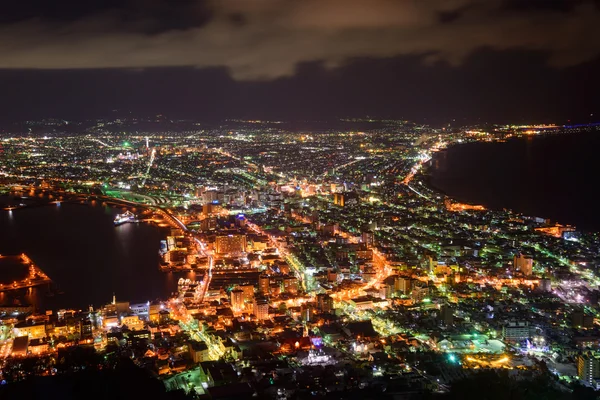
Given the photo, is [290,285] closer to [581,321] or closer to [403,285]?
[403,285]

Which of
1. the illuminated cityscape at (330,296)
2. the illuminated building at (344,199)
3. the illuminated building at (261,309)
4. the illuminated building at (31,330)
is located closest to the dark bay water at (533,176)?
the illuminated cityscape at (330,296)

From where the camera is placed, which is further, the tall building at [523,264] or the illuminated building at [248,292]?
the tall building at [523,264]

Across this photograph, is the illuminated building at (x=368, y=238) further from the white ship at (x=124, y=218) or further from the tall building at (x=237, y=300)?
the white ship at (x=124, y=218)

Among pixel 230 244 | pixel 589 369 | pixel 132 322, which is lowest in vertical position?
pixel 589 369

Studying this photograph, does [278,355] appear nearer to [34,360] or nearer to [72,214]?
[34,360]

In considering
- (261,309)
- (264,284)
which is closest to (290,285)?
(264,284)

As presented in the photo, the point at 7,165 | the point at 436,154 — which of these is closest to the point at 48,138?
the point at 7,165
